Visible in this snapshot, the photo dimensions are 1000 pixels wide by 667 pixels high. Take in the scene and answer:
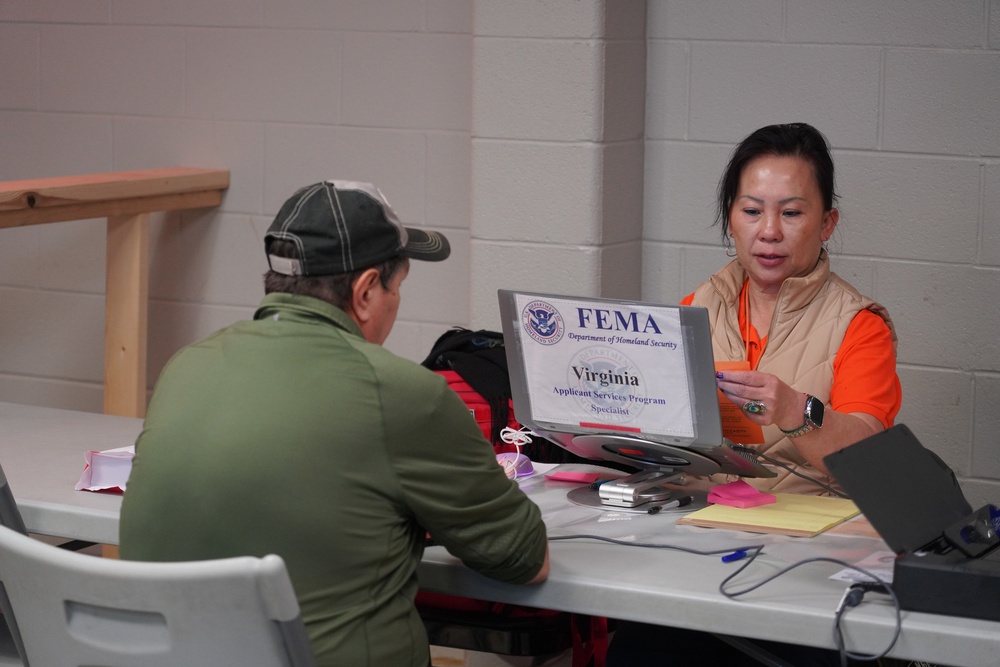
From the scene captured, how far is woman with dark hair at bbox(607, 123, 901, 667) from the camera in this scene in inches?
88.4

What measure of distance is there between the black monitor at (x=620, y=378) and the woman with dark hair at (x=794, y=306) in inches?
11.3

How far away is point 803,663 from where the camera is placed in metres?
1.79

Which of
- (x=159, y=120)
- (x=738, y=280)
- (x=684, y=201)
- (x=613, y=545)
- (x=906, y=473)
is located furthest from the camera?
(x=159, y=120)

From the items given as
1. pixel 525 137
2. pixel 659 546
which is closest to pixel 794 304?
pixel 659 546

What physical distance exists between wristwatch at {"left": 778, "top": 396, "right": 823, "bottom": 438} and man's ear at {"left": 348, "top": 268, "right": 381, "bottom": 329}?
0.74 m

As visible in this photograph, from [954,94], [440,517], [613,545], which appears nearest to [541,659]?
[613,545]

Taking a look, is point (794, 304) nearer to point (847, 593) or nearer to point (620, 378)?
point (620, 378)

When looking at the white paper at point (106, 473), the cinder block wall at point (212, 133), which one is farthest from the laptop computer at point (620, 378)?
the cinder block wall at point (212, 133)

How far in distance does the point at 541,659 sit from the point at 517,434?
15.8 inches

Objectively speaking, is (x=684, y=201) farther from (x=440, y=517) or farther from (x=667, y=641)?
(x=440, y=517)

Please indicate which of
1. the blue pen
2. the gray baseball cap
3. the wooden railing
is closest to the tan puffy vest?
the blue pen

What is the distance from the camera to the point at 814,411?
6.53ft

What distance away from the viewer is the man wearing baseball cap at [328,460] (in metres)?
1.46

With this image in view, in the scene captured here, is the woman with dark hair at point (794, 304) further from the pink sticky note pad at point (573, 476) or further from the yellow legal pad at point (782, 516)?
the pink sticky note pad at point (573, 476)
